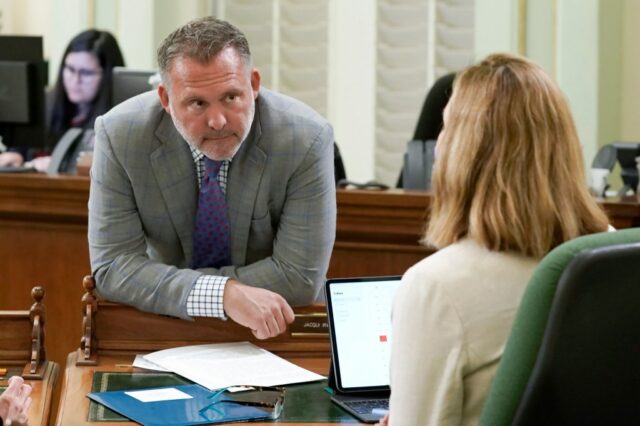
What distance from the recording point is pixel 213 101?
2871 mm

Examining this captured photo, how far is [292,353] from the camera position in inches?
111

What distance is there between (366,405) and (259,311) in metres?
0.45

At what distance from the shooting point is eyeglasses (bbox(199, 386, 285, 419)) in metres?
2.32

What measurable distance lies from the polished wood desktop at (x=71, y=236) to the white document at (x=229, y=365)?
4.96ft

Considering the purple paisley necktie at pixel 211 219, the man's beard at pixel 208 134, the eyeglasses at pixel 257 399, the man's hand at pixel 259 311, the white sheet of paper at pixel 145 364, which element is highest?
the man's beard at pixel 208 134

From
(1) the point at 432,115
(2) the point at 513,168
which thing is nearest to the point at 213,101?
(2) the point at 513,168

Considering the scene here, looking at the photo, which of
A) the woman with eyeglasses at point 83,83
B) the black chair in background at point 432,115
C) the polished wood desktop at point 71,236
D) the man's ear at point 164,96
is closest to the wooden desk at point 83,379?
the man's ear at point 164,96

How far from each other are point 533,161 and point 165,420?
0.86 meters

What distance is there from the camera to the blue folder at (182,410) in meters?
2.25

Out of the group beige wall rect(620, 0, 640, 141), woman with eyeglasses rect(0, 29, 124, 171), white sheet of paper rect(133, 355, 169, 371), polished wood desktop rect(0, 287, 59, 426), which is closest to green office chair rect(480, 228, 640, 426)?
white sheet of paper rect(133, 355, 169, 371)

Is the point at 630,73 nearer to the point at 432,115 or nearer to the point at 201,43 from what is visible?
the point at 432,115

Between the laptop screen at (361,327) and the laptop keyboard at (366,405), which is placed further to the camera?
the laptop screen at (361,327)

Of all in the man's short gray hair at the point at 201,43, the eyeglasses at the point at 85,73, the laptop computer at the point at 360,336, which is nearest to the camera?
the laptop computer at the point at 360,336

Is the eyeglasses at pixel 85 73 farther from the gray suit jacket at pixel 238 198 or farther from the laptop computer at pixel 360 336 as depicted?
the laptop computer at pixel 360 336
